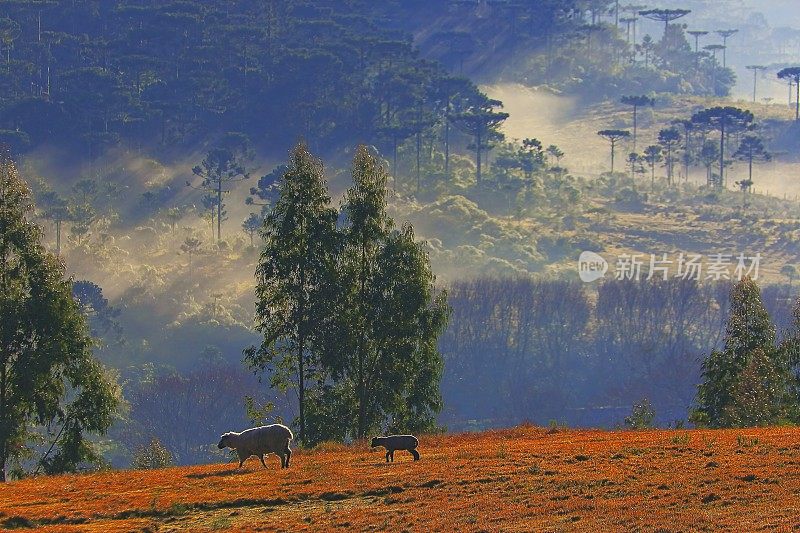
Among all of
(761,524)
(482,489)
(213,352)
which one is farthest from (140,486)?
(213,352)

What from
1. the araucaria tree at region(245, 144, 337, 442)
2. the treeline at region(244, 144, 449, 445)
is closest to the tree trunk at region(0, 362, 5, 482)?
the treeline at region(244, 144, 449, 445)

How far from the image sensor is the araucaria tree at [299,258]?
55844mm

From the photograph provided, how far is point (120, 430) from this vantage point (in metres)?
136

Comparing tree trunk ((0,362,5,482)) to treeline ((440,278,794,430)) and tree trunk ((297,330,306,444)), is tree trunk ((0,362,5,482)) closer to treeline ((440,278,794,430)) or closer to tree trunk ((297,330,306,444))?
tree trunk ((297,330,306,444))

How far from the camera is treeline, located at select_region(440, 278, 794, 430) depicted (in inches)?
5915

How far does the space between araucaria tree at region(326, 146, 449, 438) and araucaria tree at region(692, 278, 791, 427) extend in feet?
38.3

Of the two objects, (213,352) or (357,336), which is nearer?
(357,336)

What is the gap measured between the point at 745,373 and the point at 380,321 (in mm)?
15181

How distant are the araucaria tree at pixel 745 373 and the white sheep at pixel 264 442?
2292cm

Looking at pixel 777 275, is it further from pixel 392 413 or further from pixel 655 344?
pixel 392 413

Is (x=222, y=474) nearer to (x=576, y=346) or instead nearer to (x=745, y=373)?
(x=745, y=373)

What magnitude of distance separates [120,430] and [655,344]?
204ft

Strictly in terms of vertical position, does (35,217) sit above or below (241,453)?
above

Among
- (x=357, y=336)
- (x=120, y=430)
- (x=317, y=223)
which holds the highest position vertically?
(x=317, y=223)
